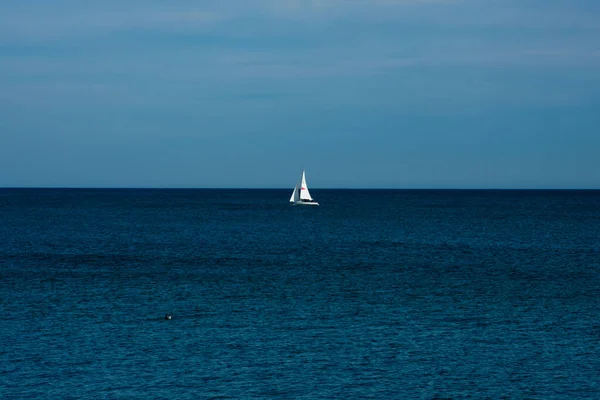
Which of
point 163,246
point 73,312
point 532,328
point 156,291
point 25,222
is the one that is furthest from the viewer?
point 25,222

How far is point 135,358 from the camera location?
38688 millimetres

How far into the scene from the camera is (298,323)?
153ft

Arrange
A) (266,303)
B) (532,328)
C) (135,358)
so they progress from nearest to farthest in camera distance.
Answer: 1. (135,358)
2. (532,328)
3. (266,303)

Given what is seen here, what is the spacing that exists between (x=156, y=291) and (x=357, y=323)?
61.1 ft

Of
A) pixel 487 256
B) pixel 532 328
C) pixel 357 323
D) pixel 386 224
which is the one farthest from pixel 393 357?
pixel 386 224

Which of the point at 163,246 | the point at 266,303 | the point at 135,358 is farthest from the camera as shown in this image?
the point at 163,246

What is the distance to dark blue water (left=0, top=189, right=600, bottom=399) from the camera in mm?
35219

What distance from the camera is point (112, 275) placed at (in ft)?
218

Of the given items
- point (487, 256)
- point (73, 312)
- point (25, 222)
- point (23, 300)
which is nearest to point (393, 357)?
point (73, 312)

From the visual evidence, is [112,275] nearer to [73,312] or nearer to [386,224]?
[73,312]

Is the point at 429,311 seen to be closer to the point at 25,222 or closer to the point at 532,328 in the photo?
the point at 532,328

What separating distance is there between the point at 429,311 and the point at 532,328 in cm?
710

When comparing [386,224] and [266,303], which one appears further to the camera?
[386,224]

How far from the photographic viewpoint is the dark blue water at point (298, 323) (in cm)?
3522
